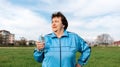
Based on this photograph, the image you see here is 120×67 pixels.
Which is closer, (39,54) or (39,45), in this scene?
(39,45)

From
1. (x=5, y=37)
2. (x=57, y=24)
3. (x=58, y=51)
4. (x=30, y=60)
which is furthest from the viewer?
(x=5, y=37)

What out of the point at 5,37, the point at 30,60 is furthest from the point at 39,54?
the point at 5,37

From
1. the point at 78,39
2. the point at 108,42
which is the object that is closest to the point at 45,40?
the point at 78,39

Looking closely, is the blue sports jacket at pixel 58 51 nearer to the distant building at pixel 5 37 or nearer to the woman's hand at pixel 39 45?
the woman's hand at pixel 39 45

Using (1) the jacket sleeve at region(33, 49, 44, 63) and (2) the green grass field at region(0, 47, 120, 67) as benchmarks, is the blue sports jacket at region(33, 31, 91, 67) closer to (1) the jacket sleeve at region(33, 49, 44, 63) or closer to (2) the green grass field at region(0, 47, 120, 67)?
(1) the jacket sleeve at region(33, 49, 44, 63)

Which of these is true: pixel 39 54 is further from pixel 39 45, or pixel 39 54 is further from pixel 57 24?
pixel 57 24

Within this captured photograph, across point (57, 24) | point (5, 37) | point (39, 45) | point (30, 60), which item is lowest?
point (30, 60)

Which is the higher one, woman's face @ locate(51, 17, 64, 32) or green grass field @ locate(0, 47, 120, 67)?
woman's face @ locate(51, 17, 64, 32)

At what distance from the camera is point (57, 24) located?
489 centimetres

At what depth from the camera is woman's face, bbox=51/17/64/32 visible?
16.0ft

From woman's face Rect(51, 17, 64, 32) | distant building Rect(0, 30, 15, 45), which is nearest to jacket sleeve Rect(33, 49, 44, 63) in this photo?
woman's face Rect(51, 17, 64, 32)

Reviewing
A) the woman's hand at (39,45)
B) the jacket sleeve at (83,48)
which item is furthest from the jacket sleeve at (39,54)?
the jacket sleeve at (83,48)

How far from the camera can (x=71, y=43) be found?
483 cm

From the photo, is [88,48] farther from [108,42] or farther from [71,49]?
[108,42]
